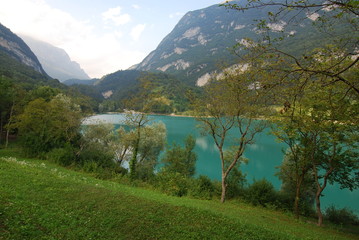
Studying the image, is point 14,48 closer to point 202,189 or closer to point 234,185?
point 202,189

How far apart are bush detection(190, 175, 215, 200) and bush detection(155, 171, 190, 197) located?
646mm

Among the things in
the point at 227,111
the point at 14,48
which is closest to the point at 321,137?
the point at 227,111

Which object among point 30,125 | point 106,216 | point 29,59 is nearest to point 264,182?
point 106,216

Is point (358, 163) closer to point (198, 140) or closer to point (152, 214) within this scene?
point (152, 214)

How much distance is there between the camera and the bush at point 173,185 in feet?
46.3

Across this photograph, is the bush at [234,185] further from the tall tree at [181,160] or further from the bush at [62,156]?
the bush at [62,156]

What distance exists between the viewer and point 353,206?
72.5ft

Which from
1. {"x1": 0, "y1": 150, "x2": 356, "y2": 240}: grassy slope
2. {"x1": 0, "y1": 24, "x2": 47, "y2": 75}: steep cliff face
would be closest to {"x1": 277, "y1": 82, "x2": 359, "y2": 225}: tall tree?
{"x1": 0, "y1": 150, "x2": 356, "y2": 240}: grassy slope

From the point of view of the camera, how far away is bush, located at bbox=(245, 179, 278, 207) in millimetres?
15672

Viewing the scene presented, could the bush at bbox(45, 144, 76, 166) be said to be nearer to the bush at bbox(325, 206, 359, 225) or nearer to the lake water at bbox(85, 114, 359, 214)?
the lake water at bbox(85, 114, 359, 214)

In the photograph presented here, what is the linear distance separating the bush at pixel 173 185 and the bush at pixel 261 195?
5.28 m

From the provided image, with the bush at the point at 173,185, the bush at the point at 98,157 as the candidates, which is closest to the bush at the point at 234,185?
the bush at the point at 173,185

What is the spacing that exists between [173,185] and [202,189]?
3.17 m

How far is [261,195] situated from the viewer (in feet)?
52.3
